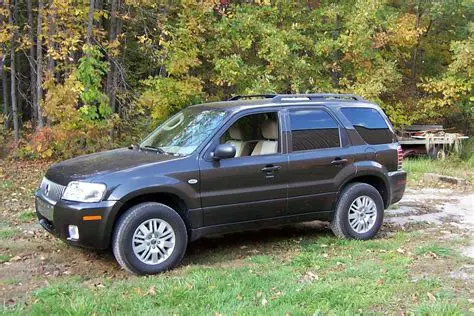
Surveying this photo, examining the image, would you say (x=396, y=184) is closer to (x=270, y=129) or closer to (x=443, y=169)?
(x=270, y=129)

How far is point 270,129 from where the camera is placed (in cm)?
688

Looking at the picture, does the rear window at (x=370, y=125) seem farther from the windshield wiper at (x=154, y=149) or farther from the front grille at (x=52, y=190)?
the front grille at (x=52, y=190)

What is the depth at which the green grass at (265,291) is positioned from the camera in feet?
14.6

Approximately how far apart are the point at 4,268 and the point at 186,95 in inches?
393

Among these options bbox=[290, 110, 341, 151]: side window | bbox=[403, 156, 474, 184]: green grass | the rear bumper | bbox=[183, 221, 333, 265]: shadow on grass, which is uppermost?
bbox=[290, 110, 341, 151]: side window

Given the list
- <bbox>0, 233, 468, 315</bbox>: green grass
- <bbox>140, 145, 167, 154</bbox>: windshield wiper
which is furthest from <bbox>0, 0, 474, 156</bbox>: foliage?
<bbox>0, 233, 468, 315</bbox>: green grass

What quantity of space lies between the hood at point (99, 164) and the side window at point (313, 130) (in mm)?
1713

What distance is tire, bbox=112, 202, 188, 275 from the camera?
5.46 meters

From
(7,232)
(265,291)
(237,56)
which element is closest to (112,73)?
(237,56)

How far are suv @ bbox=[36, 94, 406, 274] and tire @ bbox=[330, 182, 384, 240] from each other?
0.04ft

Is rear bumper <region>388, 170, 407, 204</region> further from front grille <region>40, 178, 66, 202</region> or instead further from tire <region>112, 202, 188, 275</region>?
front grille <region>40, 178, 66, 202</region>

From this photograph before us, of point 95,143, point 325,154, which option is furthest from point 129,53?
→ point 325,154

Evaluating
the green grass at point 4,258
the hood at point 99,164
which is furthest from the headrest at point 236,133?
the green grass at point 4,258

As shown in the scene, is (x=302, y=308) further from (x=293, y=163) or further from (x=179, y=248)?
(x=293, y=163)
